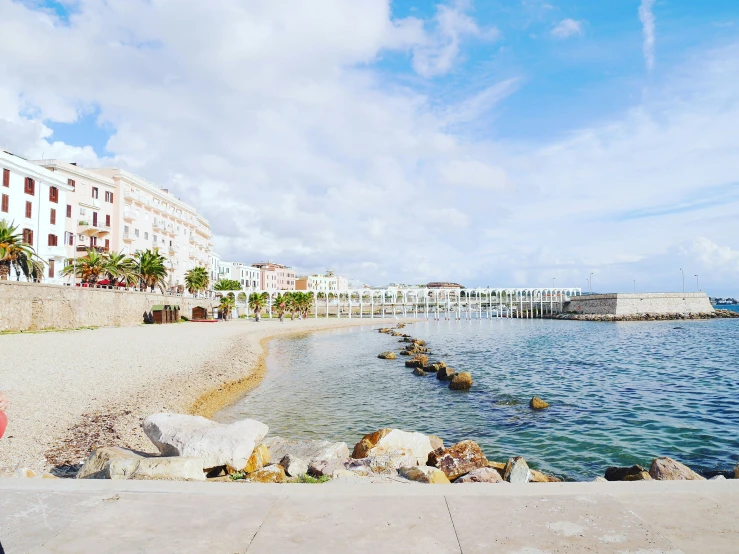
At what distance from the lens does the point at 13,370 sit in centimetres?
1786

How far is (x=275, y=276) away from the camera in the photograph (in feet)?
504

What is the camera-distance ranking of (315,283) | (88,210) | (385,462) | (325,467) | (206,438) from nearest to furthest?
(206,438) → (325,467) → (385,462) → (88,210) → (315,283)

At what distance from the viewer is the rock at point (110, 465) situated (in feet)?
22.6

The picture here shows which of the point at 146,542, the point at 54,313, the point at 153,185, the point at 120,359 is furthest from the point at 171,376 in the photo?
the point at 153,185

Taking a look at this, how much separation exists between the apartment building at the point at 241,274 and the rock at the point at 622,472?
11294 cm

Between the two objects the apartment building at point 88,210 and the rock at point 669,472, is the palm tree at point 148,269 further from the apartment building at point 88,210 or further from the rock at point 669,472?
the rock at point 669,472

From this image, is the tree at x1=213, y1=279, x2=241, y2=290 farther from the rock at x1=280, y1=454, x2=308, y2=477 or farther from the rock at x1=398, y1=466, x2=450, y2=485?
the rock at x1=398, y1=466, x2=450, y2=485

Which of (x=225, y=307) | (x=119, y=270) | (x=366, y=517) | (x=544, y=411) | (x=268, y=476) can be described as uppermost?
(x=119, y=270)

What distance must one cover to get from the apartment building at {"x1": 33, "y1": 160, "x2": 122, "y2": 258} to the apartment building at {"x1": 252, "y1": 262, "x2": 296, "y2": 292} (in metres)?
83.4

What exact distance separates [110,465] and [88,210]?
57.3m

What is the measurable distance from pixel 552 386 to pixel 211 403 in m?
15.6

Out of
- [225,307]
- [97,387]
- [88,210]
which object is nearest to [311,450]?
[97,387]

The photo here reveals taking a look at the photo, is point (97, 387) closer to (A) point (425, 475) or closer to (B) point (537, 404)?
(A) point (425, 475)

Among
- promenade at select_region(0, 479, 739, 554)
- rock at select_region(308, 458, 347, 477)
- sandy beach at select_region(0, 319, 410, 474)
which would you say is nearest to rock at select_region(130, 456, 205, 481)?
promenade at select_region(0, 479, 739, 554)
